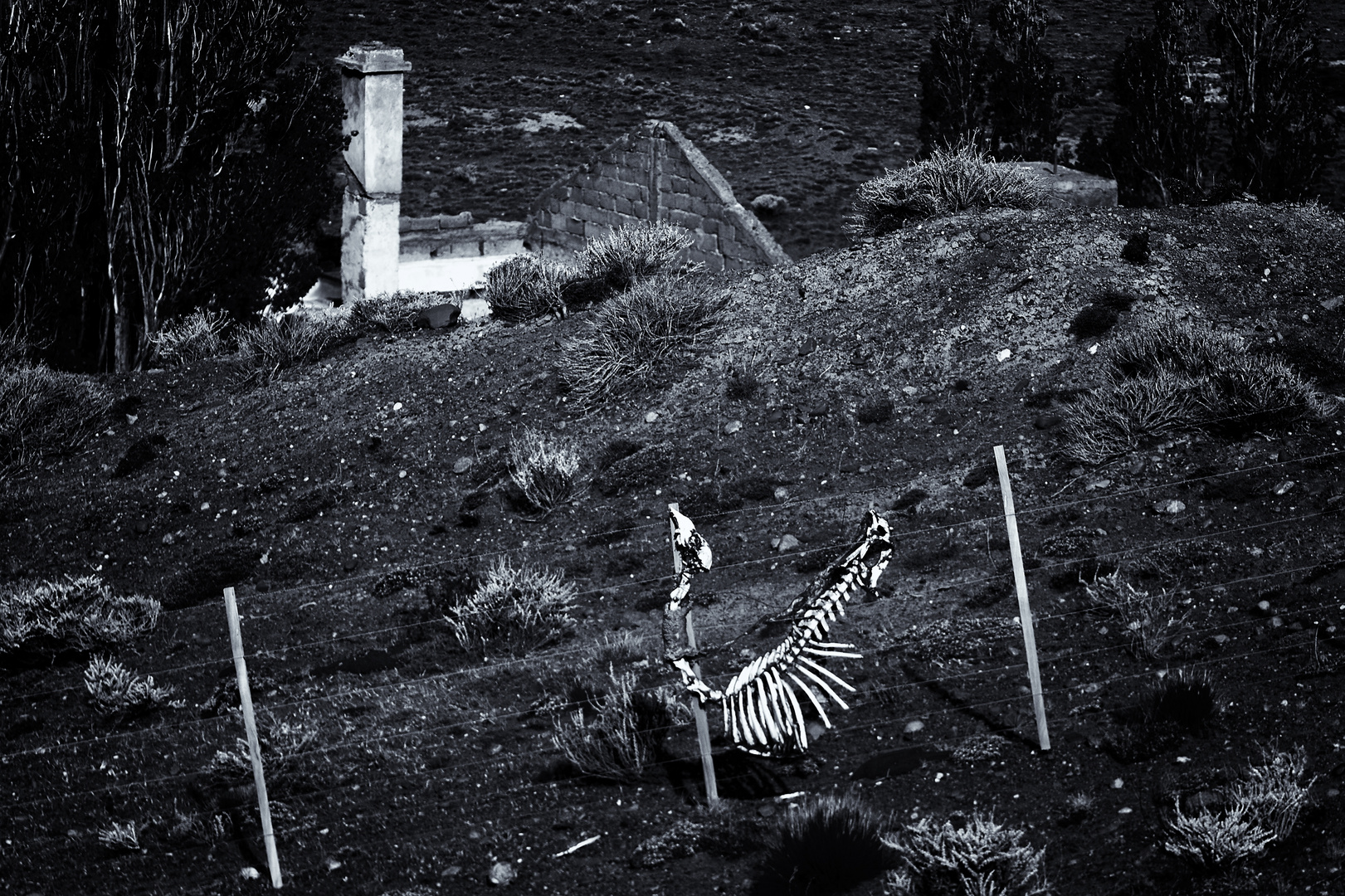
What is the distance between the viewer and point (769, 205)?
31.8 metres

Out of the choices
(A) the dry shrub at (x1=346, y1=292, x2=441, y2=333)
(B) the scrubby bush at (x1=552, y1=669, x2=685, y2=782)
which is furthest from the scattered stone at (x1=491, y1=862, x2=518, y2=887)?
(A) the dry shrub at (x1=346, y1=292, x2=441, y2=333)

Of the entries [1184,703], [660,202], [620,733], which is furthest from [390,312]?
[1184,703]

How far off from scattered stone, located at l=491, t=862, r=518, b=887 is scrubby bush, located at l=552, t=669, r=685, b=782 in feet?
2.78

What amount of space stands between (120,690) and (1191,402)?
26.8 feet

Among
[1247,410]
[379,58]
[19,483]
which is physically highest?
[379,58]

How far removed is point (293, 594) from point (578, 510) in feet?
7.55

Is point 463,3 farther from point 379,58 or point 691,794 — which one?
point 691,794

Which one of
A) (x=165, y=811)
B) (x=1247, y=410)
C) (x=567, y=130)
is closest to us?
(x=165, y=811)

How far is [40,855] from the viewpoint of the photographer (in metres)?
8.41

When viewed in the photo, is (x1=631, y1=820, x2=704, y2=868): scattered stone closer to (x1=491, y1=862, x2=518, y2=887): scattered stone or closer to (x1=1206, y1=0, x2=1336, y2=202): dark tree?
(x1=491, y1=862, x2=518, y2=887): scattered stone

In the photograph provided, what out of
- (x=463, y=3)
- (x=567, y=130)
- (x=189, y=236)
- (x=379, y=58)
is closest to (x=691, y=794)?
(x=189, y=236)

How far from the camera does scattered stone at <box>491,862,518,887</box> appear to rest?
7320 mm

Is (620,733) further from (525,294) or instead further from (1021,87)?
(1021,87)

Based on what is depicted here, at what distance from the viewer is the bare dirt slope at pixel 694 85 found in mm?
34500
